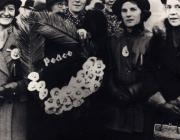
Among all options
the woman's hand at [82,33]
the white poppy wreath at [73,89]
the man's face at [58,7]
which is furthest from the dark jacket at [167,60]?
the man's face at [58,7]

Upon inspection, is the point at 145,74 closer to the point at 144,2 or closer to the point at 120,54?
the point at 120,54

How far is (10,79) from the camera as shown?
378 cm

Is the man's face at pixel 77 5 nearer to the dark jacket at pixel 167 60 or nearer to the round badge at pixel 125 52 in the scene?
the round badge at pixel 125 52

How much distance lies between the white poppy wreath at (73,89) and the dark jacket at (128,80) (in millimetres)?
133

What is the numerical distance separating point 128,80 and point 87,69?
37 centimetres

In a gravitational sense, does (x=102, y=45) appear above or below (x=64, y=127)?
above

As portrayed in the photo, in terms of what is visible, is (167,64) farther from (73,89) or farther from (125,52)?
(73,89)

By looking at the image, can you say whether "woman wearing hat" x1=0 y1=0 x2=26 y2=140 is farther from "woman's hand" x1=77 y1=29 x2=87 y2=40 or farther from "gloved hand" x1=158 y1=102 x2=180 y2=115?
"gloved hand" x1=158 y1=102 x2=180 y2=115

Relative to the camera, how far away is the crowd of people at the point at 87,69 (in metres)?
3.66

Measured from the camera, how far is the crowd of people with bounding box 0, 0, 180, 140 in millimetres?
3662

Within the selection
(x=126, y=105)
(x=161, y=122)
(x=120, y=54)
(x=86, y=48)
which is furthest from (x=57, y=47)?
(x=161, y=122)

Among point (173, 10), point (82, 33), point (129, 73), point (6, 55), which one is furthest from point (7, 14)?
point (173, 10)

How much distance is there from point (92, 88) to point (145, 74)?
48cm

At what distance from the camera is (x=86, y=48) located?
12.2 ft
